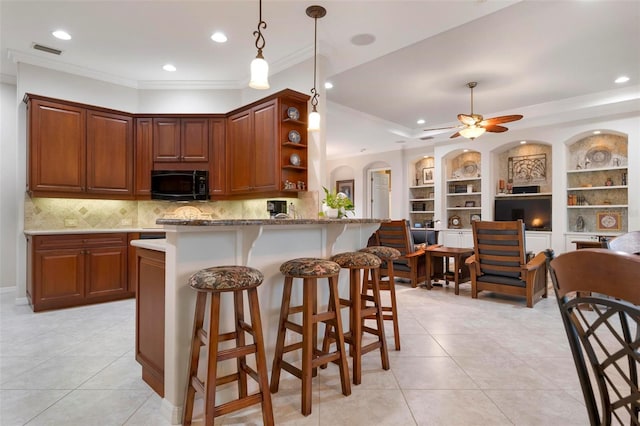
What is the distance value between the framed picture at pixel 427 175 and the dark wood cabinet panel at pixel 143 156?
21.5 feet

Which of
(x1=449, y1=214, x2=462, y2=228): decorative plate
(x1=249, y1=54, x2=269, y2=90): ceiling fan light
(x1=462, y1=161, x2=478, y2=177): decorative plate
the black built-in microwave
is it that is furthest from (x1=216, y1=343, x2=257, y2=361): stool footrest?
(x1=462, y1=161, x2=478, y2=177): decorative plate

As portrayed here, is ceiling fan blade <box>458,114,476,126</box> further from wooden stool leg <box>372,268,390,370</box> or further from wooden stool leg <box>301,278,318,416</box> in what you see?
wooden stool leg <box>301,278,318,416</box>

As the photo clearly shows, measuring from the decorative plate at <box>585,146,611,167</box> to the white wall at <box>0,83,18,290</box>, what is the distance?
9412 mm

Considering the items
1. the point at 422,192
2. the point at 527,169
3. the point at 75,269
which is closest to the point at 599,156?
the point at 527,169

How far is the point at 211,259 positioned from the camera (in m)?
1.86

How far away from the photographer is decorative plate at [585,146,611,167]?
600 cm

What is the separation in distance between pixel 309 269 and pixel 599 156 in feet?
22.5

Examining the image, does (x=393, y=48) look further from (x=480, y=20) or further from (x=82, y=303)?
(x=82, y=303)

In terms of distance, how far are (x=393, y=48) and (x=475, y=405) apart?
3.44 meters

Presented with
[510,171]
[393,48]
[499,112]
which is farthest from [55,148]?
[510,171]

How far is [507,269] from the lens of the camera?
13.1 feet

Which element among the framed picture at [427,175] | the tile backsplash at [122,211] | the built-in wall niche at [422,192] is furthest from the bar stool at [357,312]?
the framed picture at [427,175]

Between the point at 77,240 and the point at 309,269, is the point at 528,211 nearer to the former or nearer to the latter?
the point at 309,269

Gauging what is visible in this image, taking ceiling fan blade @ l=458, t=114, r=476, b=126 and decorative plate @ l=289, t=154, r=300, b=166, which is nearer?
decorative plate @ l=289, t=154, r=300, b=166
